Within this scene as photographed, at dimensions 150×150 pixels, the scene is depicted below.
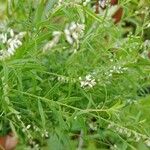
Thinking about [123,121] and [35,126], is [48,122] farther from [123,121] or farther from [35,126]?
[123,121]

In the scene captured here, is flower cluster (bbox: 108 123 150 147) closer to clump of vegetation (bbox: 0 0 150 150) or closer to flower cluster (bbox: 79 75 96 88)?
clump of vegetation (bbox: 0 0 150 150)

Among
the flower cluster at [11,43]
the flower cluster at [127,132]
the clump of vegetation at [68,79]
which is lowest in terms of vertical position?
the flower cluster at [127,132]

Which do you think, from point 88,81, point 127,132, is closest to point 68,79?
point 88,81

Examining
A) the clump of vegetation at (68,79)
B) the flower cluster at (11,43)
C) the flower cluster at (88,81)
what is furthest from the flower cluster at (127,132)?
the flower cluster at (11,43)

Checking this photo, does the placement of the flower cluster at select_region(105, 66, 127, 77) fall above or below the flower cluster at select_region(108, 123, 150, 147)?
above

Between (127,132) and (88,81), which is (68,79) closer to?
(88,81)

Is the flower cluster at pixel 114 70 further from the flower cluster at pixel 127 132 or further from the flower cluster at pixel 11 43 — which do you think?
the flower cluster at pixel 11 43

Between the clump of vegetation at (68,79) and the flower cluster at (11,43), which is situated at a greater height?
the flower cluster at (11,43)

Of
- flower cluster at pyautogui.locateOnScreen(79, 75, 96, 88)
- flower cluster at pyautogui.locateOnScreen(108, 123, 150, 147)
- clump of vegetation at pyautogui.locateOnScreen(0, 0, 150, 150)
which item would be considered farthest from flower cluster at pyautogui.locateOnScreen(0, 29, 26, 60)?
flower cluster at pyautogui.locateOnScreen(108, 123, 150, 147)

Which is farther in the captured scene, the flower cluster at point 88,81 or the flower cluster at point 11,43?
the flower cluster at point 88,81
